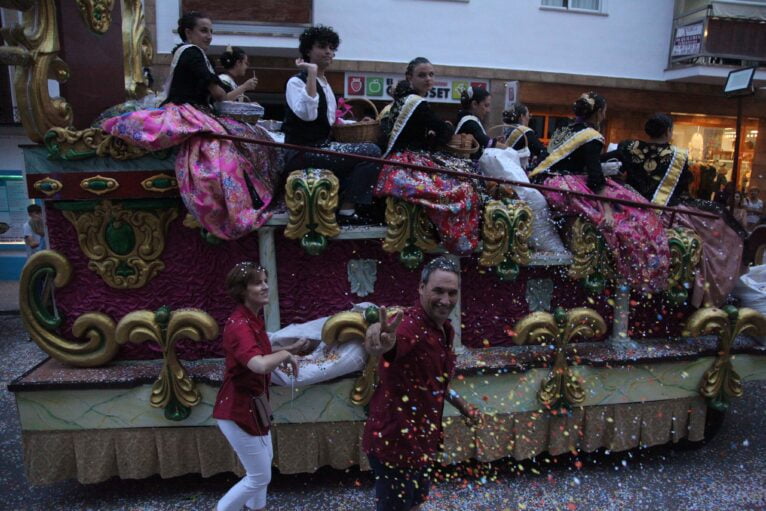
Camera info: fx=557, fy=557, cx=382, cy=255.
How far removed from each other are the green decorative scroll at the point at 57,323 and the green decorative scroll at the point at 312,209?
3.51 feet

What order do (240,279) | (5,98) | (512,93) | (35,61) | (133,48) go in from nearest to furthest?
(240,279) → (35,61) → (133,48) → (512,93) → (5,98)

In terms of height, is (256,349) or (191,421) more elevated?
(256,349)

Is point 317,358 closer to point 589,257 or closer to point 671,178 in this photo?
point 589,257

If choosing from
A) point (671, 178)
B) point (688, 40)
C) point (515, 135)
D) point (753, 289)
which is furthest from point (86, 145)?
point (688, 40)

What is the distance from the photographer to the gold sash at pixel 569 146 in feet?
11.0

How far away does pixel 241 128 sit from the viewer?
10.1 ft

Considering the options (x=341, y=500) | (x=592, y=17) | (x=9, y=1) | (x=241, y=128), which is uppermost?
(x=592, y=17)

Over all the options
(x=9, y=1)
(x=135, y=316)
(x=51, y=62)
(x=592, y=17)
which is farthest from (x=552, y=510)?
(x=592, y=17)

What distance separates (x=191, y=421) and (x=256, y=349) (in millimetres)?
918

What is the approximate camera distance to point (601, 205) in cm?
320

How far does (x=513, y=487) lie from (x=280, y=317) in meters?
1.57

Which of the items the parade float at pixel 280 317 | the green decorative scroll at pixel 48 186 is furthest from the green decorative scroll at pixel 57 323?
the green decorative scroll at pixel 48 186

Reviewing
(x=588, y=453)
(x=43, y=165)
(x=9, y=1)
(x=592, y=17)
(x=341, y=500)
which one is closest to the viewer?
(x=9, y=1)

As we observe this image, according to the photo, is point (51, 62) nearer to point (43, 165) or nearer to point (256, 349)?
point (43, 165)
